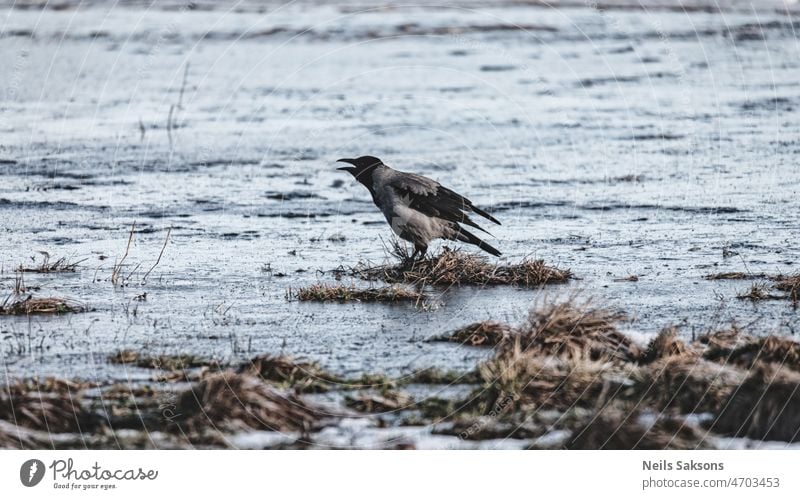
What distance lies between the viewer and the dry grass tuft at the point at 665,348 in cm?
690

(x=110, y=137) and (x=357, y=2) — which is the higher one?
(x=357, y=2)

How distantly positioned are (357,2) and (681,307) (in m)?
19.7

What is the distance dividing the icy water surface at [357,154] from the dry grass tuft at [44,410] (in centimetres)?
44

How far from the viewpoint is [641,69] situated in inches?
850

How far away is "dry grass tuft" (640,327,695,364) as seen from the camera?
690 cm

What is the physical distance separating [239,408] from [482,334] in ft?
6.04

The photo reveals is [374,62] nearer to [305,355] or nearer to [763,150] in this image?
[763,150]

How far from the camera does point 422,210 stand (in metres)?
9.45

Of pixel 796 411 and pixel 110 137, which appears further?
pixel 110 137

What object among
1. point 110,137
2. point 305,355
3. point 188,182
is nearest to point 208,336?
point 305,355

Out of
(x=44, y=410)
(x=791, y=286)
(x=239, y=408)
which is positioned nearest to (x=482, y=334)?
(x=239, y=408)

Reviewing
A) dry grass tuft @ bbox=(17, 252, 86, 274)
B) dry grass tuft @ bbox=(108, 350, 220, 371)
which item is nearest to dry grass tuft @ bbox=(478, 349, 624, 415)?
dry grass tuft @ bbox=(108, 350, 220, 371)
